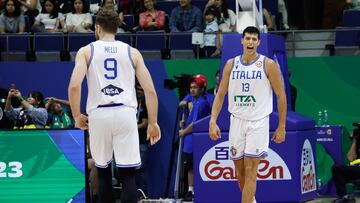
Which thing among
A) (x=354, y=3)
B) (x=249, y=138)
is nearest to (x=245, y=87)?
(x=249, y=138)

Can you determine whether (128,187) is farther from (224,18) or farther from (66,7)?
(66,7)

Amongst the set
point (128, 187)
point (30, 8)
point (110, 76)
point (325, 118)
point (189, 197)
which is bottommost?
point (189, 197)

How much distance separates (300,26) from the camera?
20.3 meters

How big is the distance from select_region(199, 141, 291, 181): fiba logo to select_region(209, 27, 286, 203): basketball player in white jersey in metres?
1.80

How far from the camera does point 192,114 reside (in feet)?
44.7

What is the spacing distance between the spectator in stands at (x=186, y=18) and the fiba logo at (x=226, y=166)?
4.00 m

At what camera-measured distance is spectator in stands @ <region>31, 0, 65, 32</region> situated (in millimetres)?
16703

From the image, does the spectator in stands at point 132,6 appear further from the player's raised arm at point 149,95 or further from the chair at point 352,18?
the player's raised arm at point 149,95

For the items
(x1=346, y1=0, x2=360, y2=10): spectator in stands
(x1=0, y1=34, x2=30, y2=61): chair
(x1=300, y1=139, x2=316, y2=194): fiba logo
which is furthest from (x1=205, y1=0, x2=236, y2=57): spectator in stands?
(x1=300, y1=139, x2=316, y2=194): fiba logo

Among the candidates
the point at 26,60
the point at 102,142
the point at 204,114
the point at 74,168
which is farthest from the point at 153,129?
the point at 26,60

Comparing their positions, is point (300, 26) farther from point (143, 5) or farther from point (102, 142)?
point (102, 142)

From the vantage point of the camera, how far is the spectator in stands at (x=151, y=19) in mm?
16078

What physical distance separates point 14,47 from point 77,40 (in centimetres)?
123

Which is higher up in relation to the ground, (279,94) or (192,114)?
(279,94)
